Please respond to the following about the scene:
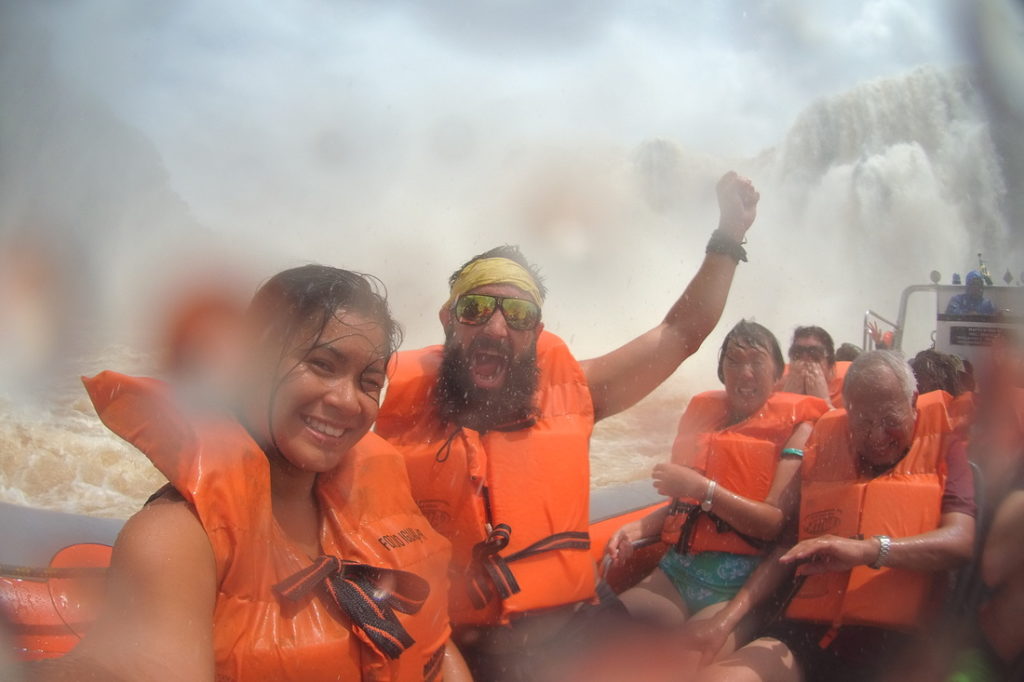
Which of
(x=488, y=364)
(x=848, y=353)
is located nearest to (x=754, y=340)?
(x=488, y=364)

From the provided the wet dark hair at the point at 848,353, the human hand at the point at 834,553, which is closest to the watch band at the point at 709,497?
the human hand at the point at 834,553

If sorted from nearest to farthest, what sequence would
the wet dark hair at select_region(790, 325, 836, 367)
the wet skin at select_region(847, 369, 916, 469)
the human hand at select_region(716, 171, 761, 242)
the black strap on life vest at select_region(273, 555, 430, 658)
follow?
the black strap on life vest at select_region(273, 555, 430, 658) < the wet skin at select_region(847, 369, 916, 469) < the human hand at select_region(716, 171, 761, 242) < the wet dark hair at select_region(790, 325, 836, 367)

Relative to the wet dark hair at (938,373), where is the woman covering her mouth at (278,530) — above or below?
below

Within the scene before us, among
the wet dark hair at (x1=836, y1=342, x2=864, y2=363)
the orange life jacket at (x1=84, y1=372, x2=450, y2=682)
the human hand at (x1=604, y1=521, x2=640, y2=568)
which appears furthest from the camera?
the wet dark hair at (x1=836, y1=342, x2=864, y2=363)

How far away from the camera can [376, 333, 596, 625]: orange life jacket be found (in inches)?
77.5

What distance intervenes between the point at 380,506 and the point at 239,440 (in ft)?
1.47

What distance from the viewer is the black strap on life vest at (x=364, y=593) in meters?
1.32

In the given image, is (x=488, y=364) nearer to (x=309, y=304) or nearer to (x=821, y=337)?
(x=309, y=304)

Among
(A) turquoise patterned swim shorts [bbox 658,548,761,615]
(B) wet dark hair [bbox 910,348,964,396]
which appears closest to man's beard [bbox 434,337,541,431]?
(A) turquoise patterned swim shorts [bbox 658,548,761,615]

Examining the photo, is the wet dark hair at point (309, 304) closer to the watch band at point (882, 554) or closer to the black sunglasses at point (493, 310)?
the black sunglasses at point (493, 310)

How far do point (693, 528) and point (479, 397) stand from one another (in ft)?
3.10

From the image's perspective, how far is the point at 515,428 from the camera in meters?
2.16

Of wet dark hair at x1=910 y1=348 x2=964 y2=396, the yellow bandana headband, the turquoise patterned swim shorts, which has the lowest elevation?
the turquoise patterned swim shorts

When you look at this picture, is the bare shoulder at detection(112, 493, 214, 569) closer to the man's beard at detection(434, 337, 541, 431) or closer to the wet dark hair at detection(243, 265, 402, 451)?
the wet dark hair at detection(243, 265, 402, 451)
